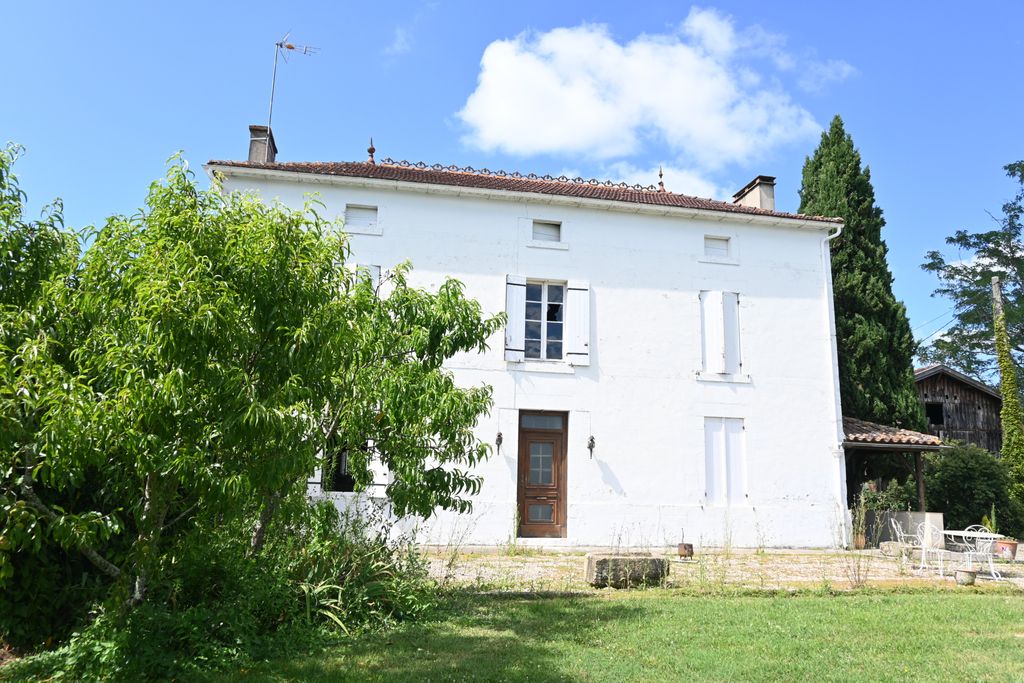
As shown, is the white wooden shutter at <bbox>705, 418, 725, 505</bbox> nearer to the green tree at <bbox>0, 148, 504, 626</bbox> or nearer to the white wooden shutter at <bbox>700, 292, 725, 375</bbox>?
the white wooden shutter at <bbox>700, 292, 725, 375</bbox>

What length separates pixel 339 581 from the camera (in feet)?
19.9

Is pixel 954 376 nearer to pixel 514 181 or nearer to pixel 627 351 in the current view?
pixel 627 351

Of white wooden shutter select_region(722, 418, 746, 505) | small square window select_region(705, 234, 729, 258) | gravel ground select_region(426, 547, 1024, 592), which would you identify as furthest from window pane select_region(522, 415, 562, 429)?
small square window select_region(705, 234, 729, 258)

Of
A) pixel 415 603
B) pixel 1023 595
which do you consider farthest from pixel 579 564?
pixel 1023 595

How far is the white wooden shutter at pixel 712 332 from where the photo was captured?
13398 mm

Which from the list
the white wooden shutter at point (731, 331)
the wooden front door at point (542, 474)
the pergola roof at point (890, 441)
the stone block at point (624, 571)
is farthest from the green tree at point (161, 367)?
the pergola roof at point (890, 441)

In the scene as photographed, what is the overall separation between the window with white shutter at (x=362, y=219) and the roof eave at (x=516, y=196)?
15.9 inches

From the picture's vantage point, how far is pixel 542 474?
12602mm

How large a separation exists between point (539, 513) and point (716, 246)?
20.1 feet

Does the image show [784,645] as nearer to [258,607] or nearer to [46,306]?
[258,607]


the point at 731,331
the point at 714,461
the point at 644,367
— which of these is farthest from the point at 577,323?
the point at 714,461

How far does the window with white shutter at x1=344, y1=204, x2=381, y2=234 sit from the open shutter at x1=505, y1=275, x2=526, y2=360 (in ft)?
8.29

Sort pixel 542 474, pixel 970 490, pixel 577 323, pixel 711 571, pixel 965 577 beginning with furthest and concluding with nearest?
1. pixel 970 490
2. pixel 577 323
3. pixel 542 474
4. pixel 711 571
5. pixel 965 577

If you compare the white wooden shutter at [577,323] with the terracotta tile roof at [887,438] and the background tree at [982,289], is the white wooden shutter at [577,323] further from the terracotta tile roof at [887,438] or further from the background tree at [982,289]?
the background tree at [982,289]
